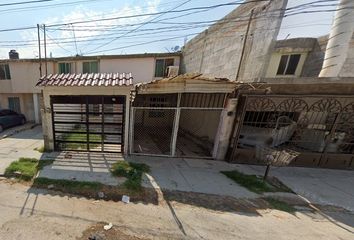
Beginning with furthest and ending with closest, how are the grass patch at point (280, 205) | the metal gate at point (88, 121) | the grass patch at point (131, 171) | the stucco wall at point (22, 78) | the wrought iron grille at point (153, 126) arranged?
the stucco wall at point (22, 78) → the wrought iron grille at point (153, 126) → the metal gate at point (88, 121) → the grass patch at point (131, 171) → the grass patch at point (280, 205)

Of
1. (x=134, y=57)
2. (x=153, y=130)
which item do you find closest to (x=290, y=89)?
(x=153, y=130)

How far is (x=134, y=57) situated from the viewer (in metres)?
12.5

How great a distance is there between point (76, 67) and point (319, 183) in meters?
15.0

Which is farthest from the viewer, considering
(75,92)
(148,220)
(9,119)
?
(9,119)

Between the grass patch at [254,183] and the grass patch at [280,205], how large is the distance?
46 cm

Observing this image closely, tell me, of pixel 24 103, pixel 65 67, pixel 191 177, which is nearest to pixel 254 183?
pixel 191 177

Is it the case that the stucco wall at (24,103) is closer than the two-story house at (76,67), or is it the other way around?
the two-story house at (76,67)

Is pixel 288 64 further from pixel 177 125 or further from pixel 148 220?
pixel 148 220

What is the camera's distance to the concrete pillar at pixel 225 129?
6.74 m

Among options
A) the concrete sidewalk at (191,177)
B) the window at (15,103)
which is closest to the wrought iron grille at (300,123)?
the concrete sidewalk at (191,177)

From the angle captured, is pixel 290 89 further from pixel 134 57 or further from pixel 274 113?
pixel 134 57

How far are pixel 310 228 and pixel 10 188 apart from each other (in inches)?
266

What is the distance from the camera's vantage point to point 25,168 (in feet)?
17.5

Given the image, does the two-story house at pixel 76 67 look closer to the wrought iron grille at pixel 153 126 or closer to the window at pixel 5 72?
the window at pixel 5 72
